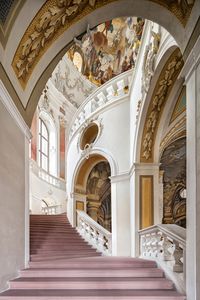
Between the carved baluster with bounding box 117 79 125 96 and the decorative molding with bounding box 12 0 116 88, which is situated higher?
the carved baluster with bounding box 117 79 125 96

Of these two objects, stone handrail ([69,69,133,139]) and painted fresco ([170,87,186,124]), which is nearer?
painted fresco ([170,87,186,124])

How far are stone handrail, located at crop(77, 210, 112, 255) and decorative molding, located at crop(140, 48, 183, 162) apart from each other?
2.72m

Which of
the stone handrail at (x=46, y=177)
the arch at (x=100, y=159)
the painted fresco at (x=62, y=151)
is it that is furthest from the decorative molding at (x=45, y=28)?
the painted fresco at (x=62, y=151)

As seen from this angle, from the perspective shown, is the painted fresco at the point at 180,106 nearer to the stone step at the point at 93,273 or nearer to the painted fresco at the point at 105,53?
the stone step at the point at 93,273

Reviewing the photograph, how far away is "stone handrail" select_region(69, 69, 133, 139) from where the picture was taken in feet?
37.3

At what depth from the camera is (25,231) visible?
5.30 metres

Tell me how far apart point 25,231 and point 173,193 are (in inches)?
538

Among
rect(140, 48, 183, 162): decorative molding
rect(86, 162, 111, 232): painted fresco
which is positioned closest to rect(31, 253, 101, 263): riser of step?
rect(140, 48, 183, 162): decorative molding

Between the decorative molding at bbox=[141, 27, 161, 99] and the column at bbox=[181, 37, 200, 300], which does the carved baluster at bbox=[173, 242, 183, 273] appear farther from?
the decorative molding at bbox=[141, 27, 161, 99]

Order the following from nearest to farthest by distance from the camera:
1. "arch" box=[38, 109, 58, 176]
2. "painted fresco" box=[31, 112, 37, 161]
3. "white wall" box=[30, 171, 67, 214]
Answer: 1. "white wall" box=[30, 171, 67, 214]
2. "painted fresco" box=[31, 112, 37, 161]
3. "arch" box=[38, 109, 58, 176]

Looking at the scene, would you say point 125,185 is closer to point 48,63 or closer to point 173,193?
point 48,63

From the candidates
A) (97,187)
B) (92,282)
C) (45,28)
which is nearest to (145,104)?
(45,28)

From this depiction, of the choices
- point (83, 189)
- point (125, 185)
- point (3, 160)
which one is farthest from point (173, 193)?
point (3, 160)

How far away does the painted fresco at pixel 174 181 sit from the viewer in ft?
44.6
